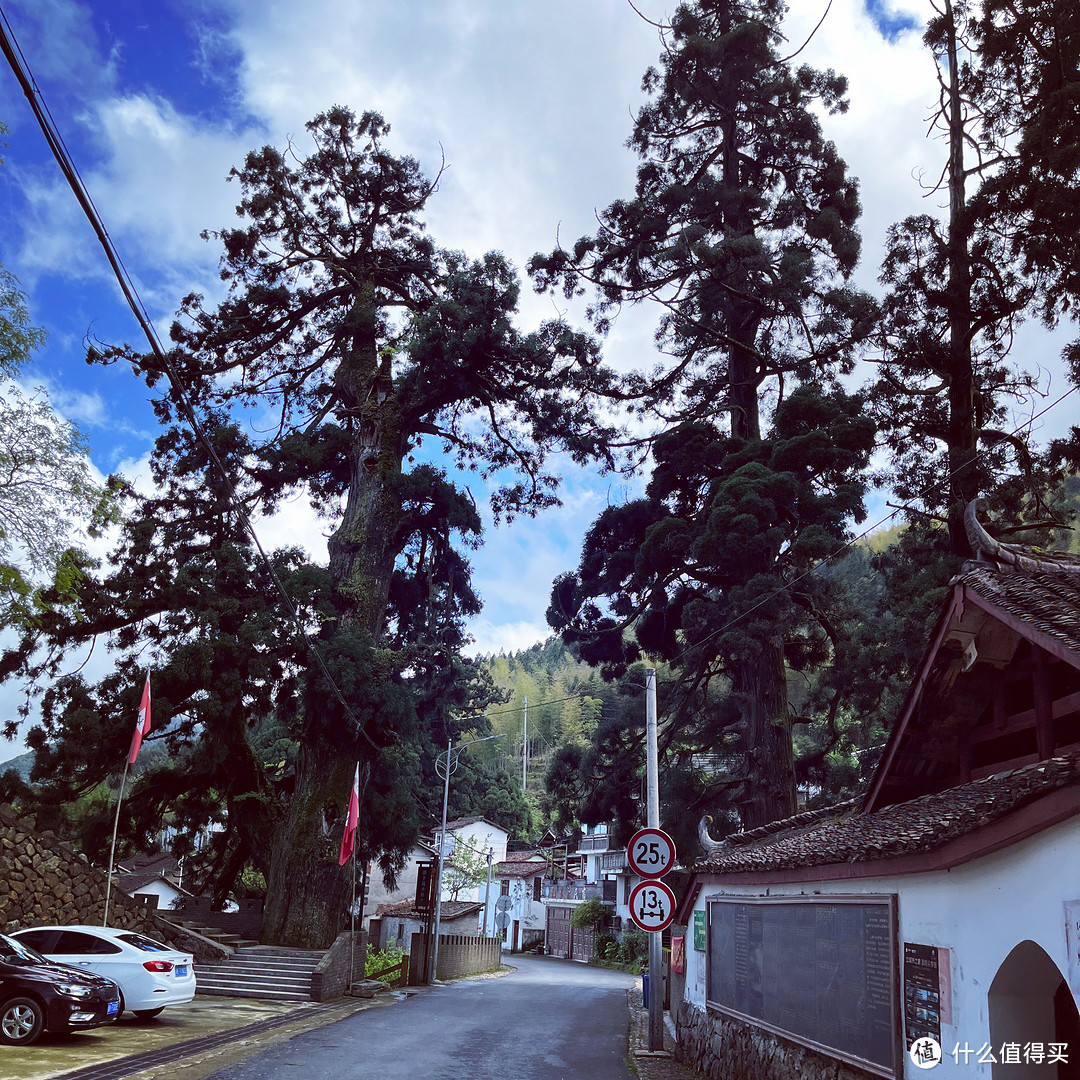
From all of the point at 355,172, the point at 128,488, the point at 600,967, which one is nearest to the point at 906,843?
the point at 128,488

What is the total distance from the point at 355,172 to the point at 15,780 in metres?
20.1

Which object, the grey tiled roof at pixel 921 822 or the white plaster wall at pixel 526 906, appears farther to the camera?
the white plaster wall at pixel 526 906

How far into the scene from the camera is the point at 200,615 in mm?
21609

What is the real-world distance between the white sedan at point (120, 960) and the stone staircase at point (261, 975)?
213 inches

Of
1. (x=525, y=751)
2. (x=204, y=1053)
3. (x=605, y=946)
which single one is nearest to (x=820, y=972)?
(x=204, y=1053)

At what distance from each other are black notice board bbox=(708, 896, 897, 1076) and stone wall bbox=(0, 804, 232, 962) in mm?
13344

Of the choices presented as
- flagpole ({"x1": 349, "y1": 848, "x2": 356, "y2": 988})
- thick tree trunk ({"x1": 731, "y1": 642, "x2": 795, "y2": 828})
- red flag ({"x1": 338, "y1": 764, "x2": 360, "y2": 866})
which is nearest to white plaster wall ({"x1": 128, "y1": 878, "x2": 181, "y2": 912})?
flagpole ({"x1": 349, "y1": 848, "x2": 356, "y2": 988})

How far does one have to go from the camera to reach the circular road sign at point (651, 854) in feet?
39.9

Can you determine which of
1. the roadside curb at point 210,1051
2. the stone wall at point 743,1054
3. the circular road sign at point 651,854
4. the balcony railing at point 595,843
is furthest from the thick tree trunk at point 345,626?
the balcony railing at point 595,843

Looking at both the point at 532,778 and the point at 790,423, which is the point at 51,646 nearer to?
the point at 790,423

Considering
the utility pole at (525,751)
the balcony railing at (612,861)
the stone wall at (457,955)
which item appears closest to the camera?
the stone wall at (457,955)

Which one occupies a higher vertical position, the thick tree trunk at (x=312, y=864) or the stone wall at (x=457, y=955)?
the thick tree trunk at (x=312, y=864)

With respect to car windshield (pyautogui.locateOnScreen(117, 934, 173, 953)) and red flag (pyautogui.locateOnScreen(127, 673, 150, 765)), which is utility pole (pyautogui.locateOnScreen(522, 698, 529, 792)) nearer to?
red flag (pyautogui.locateOnScreen(127, 673, 150, 765))

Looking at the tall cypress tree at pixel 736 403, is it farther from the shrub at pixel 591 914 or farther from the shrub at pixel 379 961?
the shrub at pixel 591 914
